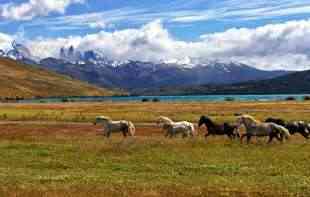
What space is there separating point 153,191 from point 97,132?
109 ft

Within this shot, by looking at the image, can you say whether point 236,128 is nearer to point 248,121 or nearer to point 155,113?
point 248,121

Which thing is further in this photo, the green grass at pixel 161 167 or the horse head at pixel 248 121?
the horse head at pixel 248 121

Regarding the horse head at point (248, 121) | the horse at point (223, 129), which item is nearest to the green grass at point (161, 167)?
the horse head at point (248, 121)

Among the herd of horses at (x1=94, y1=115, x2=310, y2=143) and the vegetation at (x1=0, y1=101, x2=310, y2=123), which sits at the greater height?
the herd of horses at (x1=94, y1=115, x2=310, y2=143)

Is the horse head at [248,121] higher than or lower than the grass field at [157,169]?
higher

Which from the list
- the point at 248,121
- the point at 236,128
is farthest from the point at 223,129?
the point at 248,121

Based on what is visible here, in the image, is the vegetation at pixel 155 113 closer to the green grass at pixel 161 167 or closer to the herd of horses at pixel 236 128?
the herd of horses at pixel 236 128

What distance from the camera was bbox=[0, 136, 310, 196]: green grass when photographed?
62.1 feet

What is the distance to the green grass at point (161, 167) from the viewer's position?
18938 millimetres

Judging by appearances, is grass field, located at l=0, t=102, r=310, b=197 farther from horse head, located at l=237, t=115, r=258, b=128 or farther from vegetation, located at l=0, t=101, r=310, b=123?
vegetation, located at l=0, t=101, r=310, b=123

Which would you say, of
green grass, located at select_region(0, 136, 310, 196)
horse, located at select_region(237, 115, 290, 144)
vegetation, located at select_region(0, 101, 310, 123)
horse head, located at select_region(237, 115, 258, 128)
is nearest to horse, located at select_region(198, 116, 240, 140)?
horse head, located at select_region(237, 115, 258, 128)

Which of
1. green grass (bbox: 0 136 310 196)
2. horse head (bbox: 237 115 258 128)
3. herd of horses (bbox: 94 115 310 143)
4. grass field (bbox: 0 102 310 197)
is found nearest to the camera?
grass field (bbox: 0 102 310 197)

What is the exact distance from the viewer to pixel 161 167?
24.2 meters

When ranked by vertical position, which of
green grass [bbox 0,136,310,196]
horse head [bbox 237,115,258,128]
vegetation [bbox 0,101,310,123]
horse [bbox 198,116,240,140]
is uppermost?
horse head [bbox 237,115,258,128]
